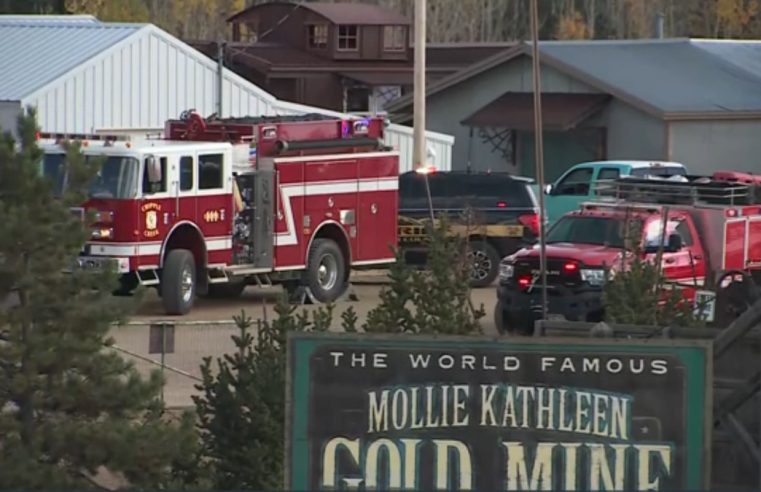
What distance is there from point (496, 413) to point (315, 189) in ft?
56.1

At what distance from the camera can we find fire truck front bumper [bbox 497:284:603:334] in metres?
20.2

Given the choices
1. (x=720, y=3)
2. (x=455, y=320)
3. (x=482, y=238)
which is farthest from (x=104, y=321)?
(x=720, y=3)

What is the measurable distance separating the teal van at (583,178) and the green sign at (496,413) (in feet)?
75.8

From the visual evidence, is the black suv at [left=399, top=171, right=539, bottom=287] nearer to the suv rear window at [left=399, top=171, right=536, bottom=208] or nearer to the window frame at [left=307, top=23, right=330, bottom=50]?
the suv rear window at [left=399, top=171, right=536, bottom=208]

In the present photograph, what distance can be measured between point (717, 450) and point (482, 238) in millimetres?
17961

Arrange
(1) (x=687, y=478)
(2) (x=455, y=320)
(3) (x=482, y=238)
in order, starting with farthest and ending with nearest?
(3) (x=482, y=238)
(2) (x=455, y=320)
(1) (x=687, y=478)

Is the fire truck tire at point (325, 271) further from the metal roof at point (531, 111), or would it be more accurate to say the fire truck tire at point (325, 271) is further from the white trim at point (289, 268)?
the metal roof at point (531, 111)

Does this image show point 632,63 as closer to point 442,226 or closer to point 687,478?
point 442,226

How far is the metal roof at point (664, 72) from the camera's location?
140 feet

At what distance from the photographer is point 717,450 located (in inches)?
362

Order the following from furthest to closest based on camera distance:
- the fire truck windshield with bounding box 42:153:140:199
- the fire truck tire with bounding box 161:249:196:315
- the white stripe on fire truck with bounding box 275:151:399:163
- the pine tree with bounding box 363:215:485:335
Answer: the white stripe on fire truck with bounding box 275:151:399:163 → the fire truck tire with bounding box 161:249:196:315 → the fire truck windshield with bounding box 42:153:140:199 → the pine tree with bounding box 363:215:485:335

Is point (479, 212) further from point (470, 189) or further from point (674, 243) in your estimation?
point (674, 243)

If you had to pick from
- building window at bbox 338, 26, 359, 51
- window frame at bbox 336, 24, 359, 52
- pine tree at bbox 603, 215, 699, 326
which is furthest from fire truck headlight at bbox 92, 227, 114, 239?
building window at bbox 338, 26, 359, 51

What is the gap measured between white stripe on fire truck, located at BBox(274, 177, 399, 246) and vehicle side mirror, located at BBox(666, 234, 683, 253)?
19.0ft
